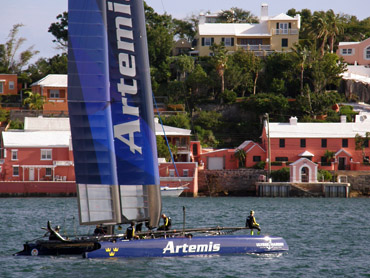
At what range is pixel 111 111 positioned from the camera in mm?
28938

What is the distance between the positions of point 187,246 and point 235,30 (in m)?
72.2

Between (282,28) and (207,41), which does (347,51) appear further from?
(207,41)

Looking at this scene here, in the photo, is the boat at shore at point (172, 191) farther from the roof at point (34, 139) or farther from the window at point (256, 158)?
the roof at point (34, 139)

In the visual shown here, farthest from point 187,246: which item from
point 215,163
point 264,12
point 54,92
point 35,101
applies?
point 264,12

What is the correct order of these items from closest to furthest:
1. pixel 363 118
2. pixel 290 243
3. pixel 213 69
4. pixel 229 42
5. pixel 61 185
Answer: pixel 290 243
pixel 61 185
pixel 363 118
pixel 213 69
pixel 229 42

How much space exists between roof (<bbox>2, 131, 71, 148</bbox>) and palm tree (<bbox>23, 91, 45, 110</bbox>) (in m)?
10.7

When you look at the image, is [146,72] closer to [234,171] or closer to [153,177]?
[153,177]

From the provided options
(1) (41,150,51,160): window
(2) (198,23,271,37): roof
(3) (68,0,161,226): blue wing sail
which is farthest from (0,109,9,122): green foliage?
(3) (68,0,161,226): blue wing sail

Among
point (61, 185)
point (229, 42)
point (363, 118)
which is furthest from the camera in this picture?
point (229, 42)

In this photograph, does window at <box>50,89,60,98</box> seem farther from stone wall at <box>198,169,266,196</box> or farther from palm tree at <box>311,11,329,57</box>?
palm tree at <box>311,11,329,57</box>

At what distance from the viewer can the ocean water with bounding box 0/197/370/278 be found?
27172mm

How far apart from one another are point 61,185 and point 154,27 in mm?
36888

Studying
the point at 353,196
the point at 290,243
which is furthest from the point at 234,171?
the point at 290,243

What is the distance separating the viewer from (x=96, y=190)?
28719mm
